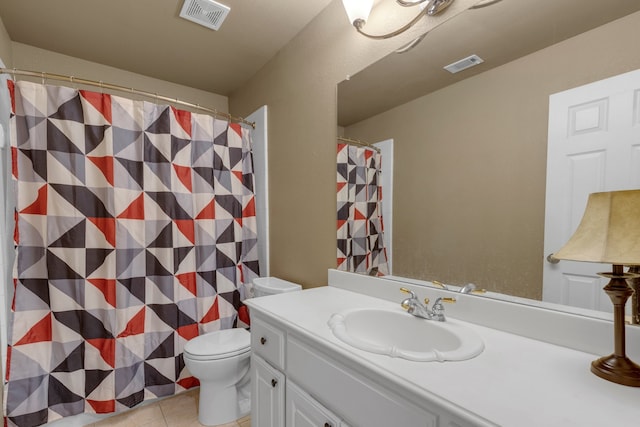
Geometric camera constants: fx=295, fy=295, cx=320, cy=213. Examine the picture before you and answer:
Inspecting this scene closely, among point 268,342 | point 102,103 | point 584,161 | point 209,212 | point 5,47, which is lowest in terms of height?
point 268,342

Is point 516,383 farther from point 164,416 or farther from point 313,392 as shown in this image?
point 164,416

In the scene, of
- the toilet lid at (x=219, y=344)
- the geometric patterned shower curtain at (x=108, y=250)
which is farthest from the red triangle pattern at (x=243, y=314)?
the toilet lid at (x=219, y=344)

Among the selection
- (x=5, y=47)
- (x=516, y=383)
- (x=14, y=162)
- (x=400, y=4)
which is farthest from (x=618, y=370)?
(x=5, y=47)

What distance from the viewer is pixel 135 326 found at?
1.76 meters

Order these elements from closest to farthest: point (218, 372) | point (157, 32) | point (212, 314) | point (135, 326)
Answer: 1. point (218, 372)
2. point (135, 326)
3. point (157, 32)
4. point (212, 314)

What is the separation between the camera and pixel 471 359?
80cm

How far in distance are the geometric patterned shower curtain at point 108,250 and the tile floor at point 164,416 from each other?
115 mm

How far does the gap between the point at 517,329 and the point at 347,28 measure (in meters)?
1.57

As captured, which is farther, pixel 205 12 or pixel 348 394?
pixel 205 12

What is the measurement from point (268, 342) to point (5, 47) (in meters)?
2.36

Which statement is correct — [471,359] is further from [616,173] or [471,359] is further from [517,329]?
[616,173]

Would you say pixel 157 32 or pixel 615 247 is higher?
pixel 157 32

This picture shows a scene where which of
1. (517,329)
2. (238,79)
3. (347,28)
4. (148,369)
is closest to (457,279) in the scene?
(517,329)

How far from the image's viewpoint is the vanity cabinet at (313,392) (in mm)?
736
